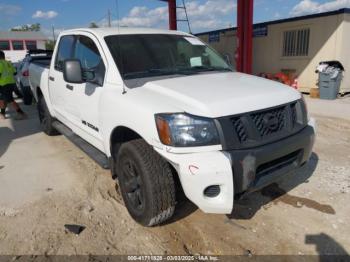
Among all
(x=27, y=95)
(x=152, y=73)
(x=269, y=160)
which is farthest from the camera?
(x=27, y=95)

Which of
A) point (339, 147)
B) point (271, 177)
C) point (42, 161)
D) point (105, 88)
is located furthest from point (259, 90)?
point (42, 161)

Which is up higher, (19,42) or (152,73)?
(19,42)

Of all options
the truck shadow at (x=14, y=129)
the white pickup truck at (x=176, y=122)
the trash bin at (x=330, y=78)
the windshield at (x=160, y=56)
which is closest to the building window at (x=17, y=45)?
the truck shadow at (x=14, y=129)

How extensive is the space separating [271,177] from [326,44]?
951 centimetres

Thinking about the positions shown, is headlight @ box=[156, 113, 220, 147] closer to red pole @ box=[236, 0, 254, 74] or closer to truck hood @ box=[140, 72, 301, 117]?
truck hood @ box=[140, 72, 301, 117]

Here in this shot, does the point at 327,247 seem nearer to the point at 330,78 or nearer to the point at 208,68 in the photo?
the point at 208,68

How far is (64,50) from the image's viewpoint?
16.2 ft

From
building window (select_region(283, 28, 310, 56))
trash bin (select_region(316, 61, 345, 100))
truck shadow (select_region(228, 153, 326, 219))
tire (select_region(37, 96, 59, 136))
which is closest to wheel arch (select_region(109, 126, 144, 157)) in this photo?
truck shadow (select_region(228, 153, 326, 219))

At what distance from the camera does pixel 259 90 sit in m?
3.09

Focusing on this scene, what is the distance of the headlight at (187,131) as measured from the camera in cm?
262

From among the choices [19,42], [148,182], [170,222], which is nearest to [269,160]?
[148,182]

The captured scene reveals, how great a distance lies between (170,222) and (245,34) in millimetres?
9275

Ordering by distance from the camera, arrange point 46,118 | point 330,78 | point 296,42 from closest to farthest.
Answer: point 46,118, point 330,78, point 296,42

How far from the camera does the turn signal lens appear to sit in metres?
2.66
